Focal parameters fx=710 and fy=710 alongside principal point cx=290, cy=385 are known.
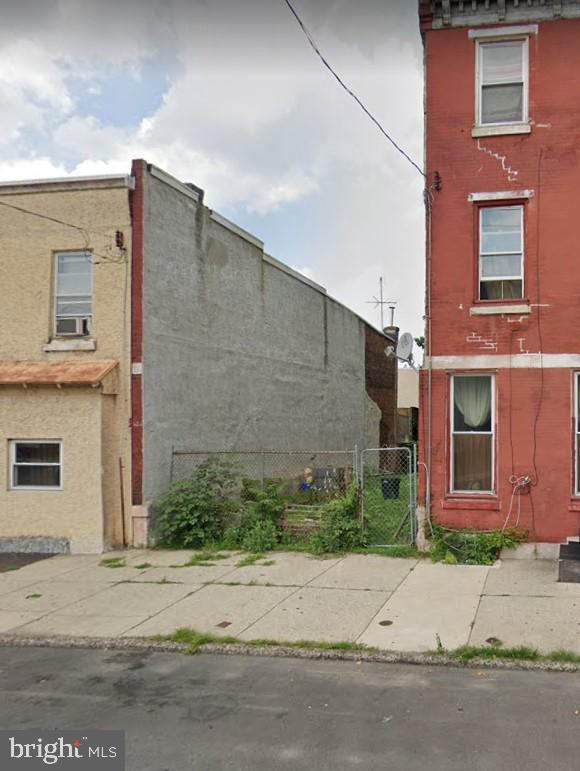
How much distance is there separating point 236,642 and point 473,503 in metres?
5.25

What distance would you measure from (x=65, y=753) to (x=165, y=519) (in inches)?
309

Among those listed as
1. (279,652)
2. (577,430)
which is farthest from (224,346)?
(279,652)

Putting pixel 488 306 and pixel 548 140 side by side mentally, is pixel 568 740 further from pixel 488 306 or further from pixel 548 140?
pixel 548 140

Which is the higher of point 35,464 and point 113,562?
point 35,464

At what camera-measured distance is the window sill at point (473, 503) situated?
11180 millimetres

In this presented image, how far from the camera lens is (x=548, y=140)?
11.3 meters

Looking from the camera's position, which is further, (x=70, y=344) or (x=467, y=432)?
(x=70, y=344)

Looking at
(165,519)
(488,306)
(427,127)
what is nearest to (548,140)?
(427,127)

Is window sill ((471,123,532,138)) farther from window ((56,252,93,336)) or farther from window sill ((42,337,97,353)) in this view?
window sill ((42,337,97,353))

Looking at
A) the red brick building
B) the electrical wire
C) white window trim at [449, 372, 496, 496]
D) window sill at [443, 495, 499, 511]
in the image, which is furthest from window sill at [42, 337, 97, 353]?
window sill at [443, 495, 499, 511]

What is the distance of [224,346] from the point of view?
16281 millimetres

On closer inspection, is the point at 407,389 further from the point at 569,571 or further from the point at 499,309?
the point at 569,571

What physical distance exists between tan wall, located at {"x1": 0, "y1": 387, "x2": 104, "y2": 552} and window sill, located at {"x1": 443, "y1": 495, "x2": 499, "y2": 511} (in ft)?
19.6

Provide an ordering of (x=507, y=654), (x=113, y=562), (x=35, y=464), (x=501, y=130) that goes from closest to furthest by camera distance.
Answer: (x=507, y=654) → (x=501, y=130) → (x=113, y=562) → (x=35, y=464)
